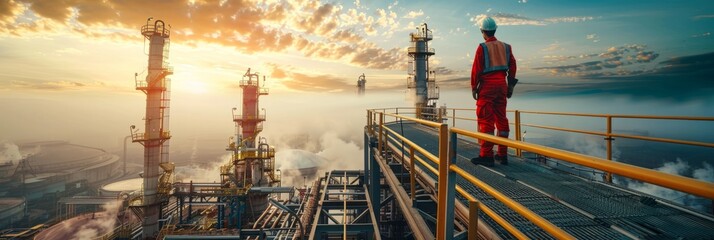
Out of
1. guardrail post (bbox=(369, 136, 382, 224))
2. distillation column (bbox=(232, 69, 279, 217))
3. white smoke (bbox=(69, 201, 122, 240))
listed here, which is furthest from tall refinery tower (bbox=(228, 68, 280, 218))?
guardrail post (bbox=(369, 136, 382, 224))

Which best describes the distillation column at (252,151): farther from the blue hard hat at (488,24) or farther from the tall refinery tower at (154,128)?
the blue hard hat at (488,24)

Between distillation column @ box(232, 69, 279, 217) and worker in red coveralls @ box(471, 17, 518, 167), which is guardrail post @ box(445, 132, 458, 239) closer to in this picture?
worker in red coveralls @ box(471, 17, 518, 167)

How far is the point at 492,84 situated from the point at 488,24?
0.97 metres

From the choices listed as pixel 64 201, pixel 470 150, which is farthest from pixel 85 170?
pixel 470 150

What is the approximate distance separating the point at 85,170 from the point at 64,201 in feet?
93.0

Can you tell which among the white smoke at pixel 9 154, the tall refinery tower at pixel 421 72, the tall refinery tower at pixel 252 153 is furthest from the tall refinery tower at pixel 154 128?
the white smoke at pixel 9 154

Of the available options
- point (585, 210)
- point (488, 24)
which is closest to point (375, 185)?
point (488, 24)

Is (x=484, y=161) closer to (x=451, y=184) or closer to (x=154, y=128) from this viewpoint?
(x=451, y=184)

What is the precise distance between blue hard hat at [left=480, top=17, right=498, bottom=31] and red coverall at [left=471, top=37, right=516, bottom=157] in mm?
155

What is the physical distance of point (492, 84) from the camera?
4.50 metres

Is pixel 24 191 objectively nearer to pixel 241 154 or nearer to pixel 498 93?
pixel 241 154

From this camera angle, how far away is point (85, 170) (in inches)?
2181

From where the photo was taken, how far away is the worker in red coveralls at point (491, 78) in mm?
4465

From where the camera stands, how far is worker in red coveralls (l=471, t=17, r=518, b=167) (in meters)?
4.46
